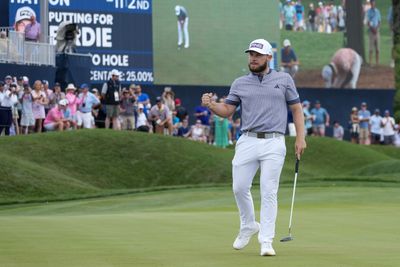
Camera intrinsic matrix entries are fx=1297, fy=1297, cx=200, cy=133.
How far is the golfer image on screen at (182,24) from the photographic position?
48.2 m

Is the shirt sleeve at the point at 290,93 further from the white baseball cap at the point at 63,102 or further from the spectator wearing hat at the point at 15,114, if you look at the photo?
the white baseball cap at the point at 63,102

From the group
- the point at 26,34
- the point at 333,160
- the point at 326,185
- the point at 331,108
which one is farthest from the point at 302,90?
the point at 326,185

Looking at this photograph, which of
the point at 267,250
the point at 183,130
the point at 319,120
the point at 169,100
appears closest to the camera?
the point at 267,250

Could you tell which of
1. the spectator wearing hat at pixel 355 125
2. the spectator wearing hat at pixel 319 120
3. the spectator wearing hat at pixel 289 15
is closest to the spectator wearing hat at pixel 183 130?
the spectator wearing hat at pixel 319 120

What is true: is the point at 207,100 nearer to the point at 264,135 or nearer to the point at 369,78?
the point at 264,135

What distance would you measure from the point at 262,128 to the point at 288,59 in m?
38.5

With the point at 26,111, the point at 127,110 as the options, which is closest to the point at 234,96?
the point at 26,111

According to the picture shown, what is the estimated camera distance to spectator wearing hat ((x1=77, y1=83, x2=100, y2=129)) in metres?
34.9

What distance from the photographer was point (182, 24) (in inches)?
1908

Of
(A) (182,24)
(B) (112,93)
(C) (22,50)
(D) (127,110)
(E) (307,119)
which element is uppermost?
(A) (182,24)

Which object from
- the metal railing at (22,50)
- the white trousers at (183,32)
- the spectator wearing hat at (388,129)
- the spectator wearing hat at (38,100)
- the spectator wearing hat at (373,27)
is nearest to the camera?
the spectator wearing hat at (38,100)

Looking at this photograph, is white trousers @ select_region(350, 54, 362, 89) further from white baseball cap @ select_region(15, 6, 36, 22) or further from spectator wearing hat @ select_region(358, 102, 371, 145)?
white baseball cap @ select_region(15, 6, 36, 22)

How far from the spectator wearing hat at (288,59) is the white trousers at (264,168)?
37.9 meters

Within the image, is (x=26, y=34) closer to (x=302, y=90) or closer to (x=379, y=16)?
(x=302, y=90)
